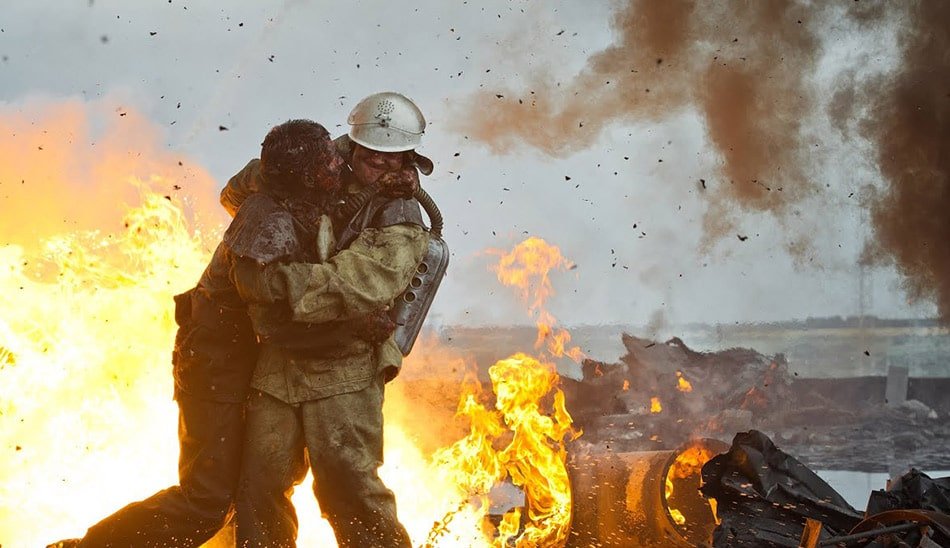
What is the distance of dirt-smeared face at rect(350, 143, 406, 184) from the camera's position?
3.76m

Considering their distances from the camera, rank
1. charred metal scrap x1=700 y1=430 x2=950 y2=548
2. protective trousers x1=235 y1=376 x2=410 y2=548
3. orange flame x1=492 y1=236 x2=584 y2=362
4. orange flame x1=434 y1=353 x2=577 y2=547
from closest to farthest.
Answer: protective trousers x1=235 y1=376 x2=410 y2=548, charred metal scrap x1=700 y1=430 x2=950 y2=548, orange flame x1=434 y1=353 x2=577 y2=547, orange flame x1=492 y1=236 x2=584 y2=362

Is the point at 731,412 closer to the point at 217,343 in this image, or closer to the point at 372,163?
the point at 372,163

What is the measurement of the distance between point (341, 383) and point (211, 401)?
60 cm

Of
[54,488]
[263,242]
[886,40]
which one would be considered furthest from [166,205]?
[886,40]

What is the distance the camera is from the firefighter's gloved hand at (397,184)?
3582 mm

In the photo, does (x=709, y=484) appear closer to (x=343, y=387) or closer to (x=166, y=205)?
(x=343, y=387)

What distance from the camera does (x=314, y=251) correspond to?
11.4 feet

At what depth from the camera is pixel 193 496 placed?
363cm

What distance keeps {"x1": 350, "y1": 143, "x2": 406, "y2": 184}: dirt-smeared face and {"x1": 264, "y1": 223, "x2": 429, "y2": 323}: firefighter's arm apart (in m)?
0.38

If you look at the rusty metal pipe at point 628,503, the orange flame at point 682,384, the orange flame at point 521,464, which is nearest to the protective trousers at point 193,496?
the orange flame at point 521,464

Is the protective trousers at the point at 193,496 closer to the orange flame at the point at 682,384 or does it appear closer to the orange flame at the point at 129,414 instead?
the orange flame at the point at 129,414

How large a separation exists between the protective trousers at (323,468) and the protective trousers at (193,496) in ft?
0.28

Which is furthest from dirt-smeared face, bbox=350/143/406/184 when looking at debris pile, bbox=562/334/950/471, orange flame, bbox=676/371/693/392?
orange flame, bbox=676/371/693/392

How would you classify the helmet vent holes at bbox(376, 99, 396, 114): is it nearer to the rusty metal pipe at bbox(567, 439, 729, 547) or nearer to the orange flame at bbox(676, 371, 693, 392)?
the rusty metal pipe at bbox(567, 439, 729, 547)
